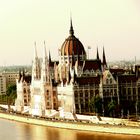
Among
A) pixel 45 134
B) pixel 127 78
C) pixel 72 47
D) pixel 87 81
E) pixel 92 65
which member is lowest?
pixel 45 134

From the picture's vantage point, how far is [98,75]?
176 feet

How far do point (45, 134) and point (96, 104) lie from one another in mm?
6592

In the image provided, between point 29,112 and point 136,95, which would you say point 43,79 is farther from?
point 136,95

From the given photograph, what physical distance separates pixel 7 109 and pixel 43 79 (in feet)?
29.4

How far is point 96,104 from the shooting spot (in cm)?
4903

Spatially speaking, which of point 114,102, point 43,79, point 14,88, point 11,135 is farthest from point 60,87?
point 14,88

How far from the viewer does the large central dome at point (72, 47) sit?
59.5 meters

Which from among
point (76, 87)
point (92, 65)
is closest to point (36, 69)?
point (92, 65)

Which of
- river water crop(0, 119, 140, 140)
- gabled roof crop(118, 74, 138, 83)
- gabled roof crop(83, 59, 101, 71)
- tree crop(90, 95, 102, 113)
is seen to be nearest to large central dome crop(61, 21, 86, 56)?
gabled roof crop(83, 59, 101, 71)

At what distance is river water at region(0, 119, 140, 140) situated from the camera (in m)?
40.9

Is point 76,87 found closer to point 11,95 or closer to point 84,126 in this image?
point 84,126

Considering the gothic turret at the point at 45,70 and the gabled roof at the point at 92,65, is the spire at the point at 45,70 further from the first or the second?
the gabled roof at the point at 92,65

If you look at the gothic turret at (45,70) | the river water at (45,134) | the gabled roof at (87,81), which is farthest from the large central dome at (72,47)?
the river water at (45,134)

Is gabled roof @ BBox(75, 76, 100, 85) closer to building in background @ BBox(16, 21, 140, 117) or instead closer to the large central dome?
building in background @ BBox(16, 21, 140, 117)
